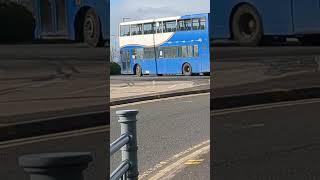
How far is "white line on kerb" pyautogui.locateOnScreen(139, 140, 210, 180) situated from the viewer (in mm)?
5145

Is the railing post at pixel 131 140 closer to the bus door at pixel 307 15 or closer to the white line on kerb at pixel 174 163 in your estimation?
the bus door at pixel 307 15

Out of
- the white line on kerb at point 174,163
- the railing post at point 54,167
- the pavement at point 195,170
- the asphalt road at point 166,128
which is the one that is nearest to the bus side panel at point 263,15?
the railing post at point 54,167

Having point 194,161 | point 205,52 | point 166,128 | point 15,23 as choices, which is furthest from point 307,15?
point 166,128

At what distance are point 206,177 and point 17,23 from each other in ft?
11.8

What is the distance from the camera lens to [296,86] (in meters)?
2.23

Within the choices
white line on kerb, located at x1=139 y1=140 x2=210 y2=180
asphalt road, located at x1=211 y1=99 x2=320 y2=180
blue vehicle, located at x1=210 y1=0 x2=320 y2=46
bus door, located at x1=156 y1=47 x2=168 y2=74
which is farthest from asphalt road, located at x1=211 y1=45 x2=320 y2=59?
bus door, located at x1=156 y1=47 x2=168 y2=74

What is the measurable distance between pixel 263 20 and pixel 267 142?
1.73 feet

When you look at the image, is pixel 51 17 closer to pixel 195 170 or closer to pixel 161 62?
pixel 195 170

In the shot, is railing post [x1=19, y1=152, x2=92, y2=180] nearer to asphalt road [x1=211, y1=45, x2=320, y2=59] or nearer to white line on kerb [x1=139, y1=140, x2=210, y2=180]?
asphalt road [x1=211, y1=45, x2=320, y2=59]

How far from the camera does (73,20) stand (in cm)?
209

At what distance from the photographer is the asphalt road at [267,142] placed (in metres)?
2.19

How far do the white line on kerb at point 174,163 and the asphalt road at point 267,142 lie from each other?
8.86ft

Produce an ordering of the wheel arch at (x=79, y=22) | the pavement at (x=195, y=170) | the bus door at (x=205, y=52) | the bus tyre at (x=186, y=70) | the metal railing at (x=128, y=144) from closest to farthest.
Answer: the wheel arch at (x=79, y=22)
the metal railing at (x=128, y=144)
the bus door at (x=205, y=52)
the pavement at (x=195, y=170)
the bus tyre at (x=186, y=70)

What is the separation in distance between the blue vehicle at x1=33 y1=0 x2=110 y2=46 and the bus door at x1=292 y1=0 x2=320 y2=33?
2.63 feet
